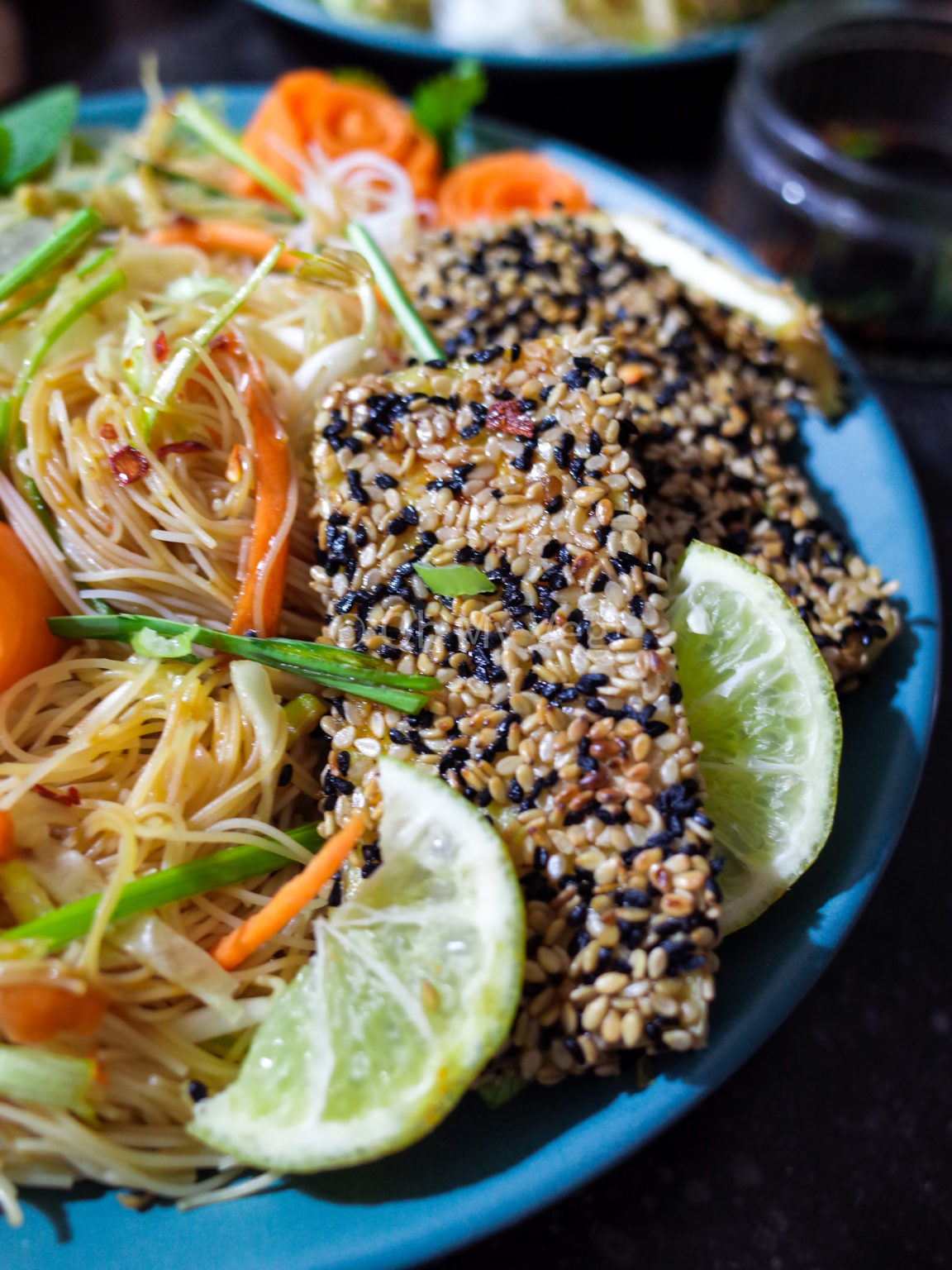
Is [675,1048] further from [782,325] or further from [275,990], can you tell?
[782,325]

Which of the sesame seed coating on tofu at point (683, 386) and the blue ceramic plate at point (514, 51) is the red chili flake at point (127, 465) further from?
the blue ceramic plate at point (514, 51)

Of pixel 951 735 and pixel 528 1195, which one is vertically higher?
pixel 528 1195

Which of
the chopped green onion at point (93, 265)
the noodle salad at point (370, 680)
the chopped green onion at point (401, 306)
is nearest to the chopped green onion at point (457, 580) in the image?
the noodle salad at point (370, 680)

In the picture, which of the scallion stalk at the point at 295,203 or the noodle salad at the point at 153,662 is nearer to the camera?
the noodle salad at the point at 153,662

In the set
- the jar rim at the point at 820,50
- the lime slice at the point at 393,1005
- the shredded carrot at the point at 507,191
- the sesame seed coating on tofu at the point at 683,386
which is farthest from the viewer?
the jar rim at the point at 820,50

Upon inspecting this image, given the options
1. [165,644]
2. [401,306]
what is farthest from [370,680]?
[401,306]

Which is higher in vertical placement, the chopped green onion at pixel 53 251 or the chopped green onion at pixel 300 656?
the chopped green onion at pixel 53 251

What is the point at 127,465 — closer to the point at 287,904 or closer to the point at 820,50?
the point at 287,904

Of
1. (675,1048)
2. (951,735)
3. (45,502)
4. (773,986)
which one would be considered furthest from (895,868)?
(45,502)
